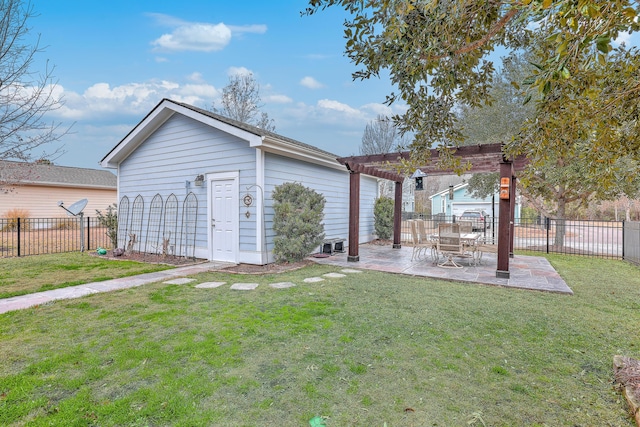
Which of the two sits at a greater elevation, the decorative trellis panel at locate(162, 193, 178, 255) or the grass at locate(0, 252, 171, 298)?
the decorative trellis panel at locate(162, 193, 178, 255)

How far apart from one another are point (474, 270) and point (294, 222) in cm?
420

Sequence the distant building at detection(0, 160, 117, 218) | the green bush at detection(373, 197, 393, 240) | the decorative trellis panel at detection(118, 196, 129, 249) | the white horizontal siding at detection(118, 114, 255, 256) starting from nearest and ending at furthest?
1. the white horizontal siding at detection(118, 114, 255, 256)
2. the decorative trellis panel at detection(118, 196, 129, 249)
3. the green bush at detection(373, 197, 393, 240)
4. the distant building at detection(0, 160, 117, 218)

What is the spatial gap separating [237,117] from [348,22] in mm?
18861

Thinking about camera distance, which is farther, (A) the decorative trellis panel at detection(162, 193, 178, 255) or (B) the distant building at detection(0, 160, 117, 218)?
(B) the distant building at detection(0, 160, 117, 218)

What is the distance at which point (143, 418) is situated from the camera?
1984 mm

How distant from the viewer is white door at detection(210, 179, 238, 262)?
778 centimetres

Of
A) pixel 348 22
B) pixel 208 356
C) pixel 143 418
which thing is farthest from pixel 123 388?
pixel 348 22

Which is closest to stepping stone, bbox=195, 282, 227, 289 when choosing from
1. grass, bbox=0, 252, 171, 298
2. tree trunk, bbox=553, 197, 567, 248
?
grass, bbox=0, 252, 171, 298

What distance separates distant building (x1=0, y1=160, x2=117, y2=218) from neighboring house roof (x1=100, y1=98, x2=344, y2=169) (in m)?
9.43

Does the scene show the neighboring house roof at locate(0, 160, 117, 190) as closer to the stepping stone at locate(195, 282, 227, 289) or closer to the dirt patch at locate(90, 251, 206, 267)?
the dirt patch at locate(90, 251, 206, 267)

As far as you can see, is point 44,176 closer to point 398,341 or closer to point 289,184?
point 289,184

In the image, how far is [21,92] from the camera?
6.46m

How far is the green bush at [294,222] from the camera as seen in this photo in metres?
7.39

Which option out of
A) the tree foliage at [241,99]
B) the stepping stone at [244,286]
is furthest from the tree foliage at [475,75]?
the tree foliage at [241,99]
